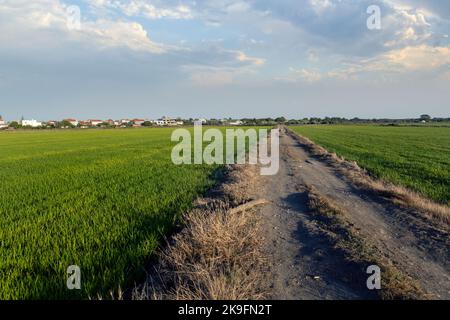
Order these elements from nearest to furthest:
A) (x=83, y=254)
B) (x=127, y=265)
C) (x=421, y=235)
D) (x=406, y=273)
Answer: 1. (x=406, y=273)
2. (x=127, y=265)
3. (x=83, y=254)
4. (x=421, y=235)

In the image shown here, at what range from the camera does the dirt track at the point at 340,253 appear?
445 centimetres

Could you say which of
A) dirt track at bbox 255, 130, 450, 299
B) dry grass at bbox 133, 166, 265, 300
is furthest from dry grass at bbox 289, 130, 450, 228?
dry grass at bbox 133, 166, 265, 300

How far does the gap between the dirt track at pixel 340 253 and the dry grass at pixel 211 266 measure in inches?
15.9

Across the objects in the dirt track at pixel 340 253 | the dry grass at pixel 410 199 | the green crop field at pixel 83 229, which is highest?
the dry grass at pixel 410 199

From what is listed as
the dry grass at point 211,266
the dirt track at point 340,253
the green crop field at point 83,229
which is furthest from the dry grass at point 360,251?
the green crop field at point 83,229

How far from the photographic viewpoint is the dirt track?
4453 millimetres

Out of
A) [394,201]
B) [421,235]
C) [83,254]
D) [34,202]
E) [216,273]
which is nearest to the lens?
[216,273]

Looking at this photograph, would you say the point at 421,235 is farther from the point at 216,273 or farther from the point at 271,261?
the point at 216,273

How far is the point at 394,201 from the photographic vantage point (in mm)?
9359

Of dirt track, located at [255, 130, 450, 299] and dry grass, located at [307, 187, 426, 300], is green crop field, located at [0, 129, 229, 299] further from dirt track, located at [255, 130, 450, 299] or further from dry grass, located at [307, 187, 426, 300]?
dry grass, located at [307, 187, 426, 300]

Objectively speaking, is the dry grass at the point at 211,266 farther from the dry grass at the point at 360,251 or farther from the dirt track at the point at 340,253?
the dry grass at the point at 360,251

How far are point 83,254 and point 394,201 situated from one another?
345 inches

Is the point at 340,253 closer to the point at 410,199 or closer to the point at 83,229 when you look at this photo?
the point at 410,199
